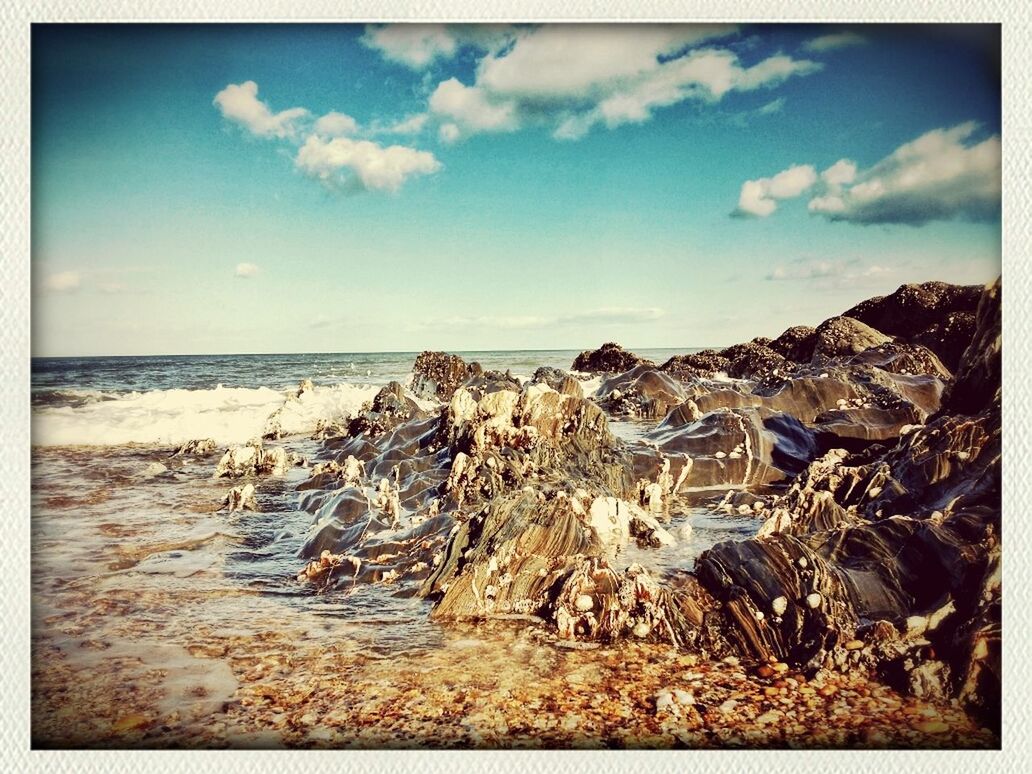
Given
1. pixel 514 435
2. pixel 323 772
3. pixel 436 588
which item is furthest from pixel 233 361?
pixel 323 772

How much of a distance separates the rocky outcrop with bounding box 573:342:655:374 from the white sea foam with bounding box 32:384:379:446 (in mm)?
1746

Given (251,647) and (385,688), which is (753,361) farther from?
(251,647)

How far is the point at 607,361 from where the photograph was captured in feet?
17.4

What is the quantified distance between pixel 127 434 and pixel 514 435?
9.37 ft

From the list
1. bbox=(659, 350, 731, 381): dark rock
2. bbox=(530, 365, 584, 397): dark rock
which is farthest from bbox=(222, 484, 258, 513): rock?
bbox=(659, 350, 731, 381): dark rock

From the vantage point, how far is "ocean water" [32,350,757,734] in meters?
3.07

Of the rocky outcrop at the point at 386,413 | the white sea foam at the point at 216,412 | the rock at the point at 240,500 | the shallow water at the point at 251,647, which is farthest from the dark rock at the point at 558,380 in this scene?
the rock at the point at 240,500

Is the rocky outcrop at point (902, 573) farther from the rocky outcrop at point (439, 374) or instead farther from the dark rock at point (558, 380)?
the rocky outcrop at point (439, 374)

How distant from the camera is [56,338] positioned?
3461 millimetres

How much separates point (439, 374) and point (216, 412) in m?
1.77

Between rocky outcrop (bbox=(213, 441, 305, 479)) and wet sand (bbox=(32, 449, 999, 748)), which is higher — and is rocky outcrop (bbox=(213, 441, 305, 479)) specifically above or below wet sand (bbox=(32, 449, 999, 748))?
above

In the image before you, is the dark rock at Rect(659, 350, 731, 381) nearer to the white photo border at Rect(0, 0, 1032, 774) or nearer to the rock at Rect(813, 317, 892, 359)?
the rock at Rect(813, 317, 892, 359)

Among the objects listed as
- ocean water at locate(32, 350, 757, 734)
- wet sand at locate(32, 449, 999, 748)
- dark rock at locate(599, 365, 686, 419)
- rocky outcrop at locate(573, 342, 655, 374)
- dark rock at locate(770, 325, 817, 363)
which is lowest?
wet sand at locate(32, 449, 999, 748)

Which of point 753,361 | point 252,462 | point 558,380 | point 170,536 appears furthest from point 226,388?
point 753,361
